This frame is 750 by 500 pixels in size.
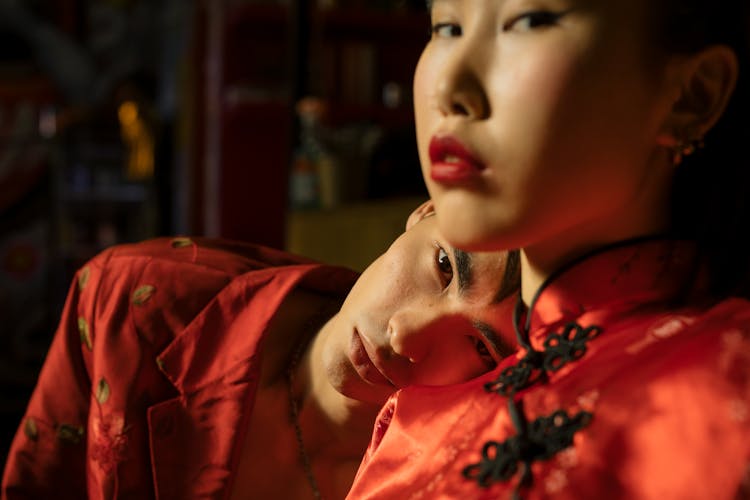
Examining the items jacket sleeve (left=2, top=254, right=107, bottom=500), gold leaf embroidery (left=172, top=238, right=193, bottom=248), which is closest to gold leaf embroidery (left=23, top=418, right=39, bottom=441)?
jacket sleeve (left=2, top=254, right=107, bottom=500)

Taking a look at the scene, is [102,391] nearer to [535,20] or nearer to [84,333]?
[84,333]

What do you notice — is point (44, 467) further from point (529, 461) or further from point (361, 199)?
point (361, 199)

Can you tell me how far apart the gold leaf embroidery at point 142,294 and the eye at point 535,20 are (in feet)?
2.11

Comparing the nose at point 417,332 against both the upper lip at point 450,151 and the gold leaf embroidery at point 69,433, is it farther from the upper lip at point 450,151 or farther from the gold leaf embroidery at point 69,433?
the gold leaf embroidery at point 69,433

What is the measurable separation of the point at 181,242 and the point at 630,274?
0.69 metres

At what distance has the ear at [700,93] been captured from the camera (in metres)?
0.57

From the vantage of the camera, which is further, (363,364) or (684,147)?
(363,364)

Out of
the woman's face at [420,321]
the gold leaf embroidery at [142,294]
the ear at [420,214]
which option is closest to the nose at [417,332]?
the woman's face at [420,321]

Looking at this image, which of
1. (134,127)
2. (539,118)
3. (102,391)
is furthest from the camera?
(134,127)

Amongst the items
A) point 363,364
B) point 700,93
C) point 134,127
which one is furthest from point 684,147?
point 134,127

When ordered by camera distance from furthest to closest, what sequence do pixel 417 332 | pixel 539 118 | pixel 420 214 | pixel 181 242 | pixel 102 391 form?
pixel 181 242
pixel 102 391
pixel 420 214
pixel 417 332
pixel 539 118

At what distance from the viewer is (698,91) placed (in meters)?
0.58

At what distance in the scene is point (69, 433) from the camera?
1077mm

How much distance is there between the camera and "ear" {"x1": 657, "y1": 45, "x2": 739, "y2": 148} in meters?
0.57
